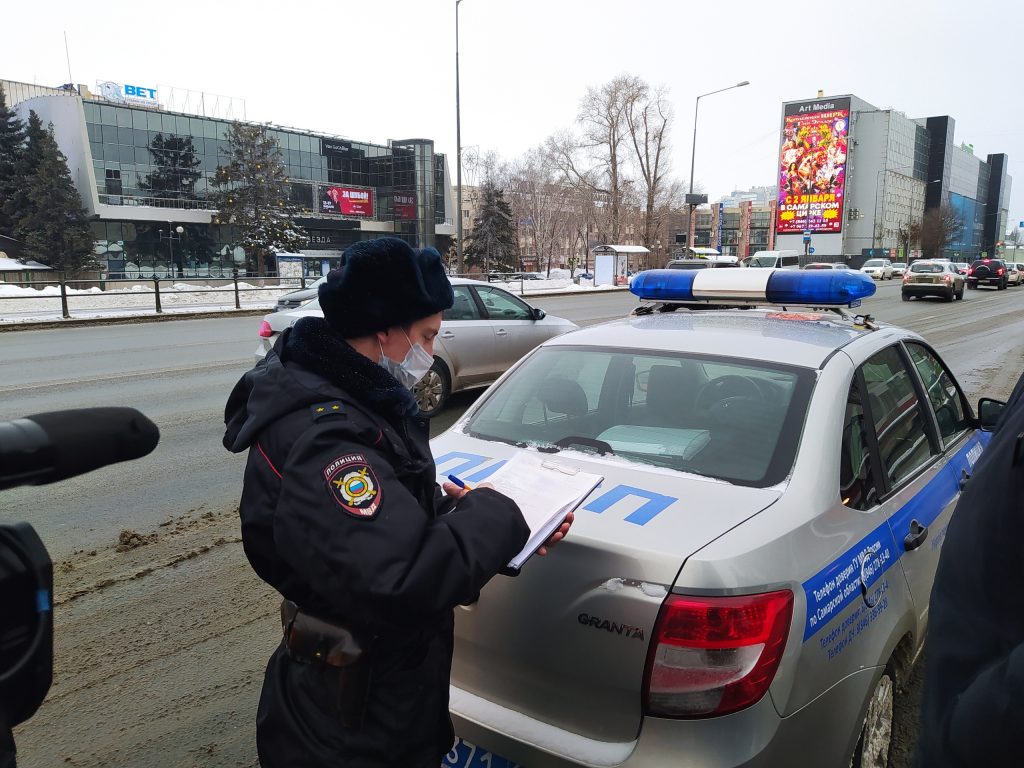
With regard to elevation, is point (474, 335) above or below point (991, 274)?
above

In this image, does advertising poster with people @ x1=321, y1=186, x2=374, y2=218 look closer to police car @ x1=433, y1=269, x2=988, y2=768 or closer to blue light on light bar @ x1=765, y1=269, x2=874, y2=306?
blue light on light bar @ x1=765, y1=269, x2=874, y2=306

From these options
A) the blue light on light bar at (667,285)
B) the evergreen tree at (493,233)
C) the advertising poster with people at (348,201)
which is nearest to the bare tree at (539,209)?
the evergreen tree at (493,233)

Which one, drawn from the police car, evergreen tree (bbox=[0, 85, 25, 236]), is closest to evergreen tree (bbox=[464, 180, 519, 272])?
evergreen tree (bbox=[0, 85, 25, 236])

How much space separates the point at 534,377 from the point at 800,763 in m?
1.83

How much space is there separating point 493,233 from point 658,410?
61.9m

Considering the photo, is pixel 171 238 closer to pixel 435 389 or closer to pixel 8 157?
pixel 8 157

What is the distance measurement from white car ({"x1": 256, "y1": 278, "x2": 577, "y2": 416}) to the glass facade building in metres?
41.9

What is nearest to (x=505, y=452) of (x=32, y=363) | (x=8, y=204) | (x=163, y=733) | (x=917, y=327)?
(x=163, y=733)

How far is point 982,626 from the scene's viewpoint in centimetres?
111

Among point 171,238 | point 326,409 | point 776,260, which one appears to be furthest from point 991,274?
point 171,238

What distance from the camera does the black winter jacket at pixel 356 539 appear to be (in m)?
1.39

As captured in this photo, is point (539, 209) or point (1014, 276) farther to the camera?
point (539, 209)

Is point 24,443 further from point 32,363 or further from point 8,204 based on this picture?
point 8,204

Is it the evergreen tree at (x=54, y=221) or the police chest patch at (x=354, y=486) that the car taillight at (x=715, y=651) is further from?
the evergreen tree at (x=54, y=221)
